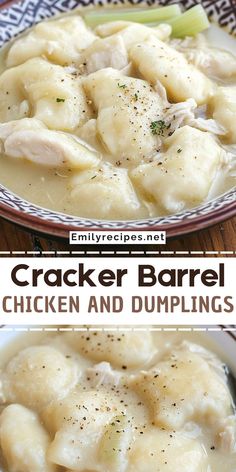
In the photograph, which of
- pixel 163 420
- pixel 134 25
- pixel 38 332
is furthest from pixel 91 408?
pixel 134 25

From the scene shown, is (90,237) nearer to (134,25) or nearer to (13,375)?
(13,375)

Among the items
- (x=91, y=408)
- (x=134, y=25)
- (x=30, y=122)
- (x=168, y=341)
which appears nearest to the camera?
(x=91, y=408)

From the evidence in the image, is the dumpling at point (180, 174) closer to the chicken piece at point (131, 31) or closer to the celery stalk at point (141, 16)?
the chicken piece at point (131, 31)

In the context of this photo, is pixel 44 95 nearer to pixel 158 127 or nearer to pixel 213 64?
pixel 158 127

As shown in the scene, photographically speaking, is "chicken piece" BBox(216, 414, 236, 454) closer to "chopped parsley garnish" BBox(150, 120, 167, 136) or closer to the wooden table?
the wooden table

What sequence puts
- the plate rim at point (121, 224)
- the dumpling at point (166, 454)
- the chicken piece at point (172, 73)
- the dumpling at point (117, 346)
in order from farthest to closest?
the chicken piece at point (172, 73) < the plate rim at point (121, 224) < the dumpling at point (117, 346) < the dumpling at point (166, 454)

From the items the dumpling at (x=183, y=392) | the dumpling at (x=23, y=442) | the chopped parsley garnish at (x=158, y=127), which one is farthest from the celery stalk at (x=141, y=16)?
the dumpling at (x=23, y=442)

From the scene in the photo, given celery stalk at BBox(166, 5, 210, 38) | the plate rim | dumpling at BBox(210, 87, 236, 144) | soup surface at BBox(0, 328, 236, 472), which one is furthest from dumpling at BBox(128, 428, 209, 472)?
celery stalk at BBox(166, 5, 210, 38)
